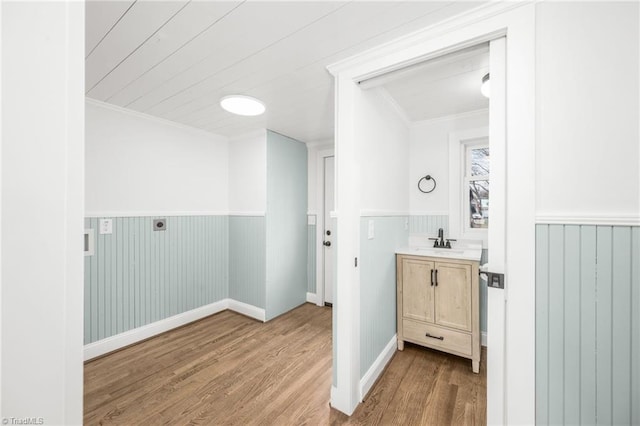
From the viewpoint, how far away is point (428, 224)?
285 cm

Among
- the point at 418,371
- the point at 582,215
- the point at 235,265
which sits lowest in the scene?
the point at 418,371

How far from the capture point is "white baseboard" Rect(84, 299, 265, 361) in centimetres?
235

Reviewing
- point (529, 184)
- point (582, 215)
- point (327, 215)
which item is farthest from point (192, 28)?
point (327, 215)

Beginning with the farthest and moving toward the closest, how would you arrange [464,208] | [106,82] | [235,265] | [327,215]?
[327,215]
[235,265]
[464,208]
[106,82]

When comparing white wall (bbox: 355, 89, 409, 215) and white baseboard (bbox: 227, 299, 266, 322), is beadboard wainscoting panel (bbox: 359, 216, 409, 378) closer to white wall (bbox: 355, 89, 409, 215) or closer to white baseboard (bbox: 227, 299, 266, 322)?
white wall (bbox: 355, 89, 409, 215)

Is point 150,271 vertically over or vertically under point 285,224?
under

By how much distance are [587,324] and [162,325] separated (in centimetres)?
340

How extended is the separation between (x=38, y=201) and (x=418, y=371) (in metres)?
2.50

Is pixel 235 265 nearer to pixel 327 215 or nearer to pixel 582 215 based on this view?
pixel 327 215

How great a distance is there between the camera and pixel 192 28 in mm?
1351

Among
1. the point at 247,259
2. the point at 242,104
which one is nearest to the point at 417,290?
the point at 247,259

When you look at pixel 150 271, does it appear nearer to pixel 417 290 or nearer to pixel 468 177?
pixel 417 290

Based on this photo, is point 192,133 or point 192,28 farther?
point 192,133

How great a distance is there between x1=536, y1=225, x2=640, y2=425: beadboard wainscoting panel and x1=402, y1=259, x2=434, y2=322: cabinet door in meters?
1.16
